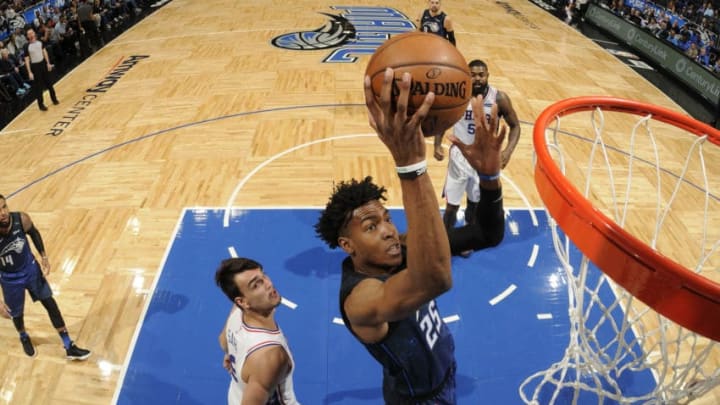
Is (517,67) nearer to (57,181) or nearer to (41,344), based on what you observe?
(57,181)

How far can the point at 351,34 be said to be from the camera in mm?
13344

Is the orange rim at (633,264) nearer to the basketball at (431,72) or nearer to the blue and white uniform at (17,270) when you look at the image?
the basketball at (431,72)

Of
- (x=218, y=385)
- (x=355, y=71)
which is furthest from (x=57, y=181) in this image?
(x=355, y=71)

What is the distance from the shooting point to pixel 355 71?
10812mm

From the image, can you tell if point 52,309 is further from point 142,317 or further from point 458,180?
point 458,180

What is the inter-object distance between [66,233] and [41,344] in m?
1.76

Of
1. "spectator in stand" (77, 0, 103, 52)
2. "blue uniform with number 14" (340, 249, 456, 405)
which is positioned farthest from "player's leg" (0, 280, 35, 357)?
"spectator in stand" (77, 0, 103, 52)

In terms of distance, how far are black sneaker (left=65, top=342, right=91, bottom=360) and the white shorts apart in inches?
147

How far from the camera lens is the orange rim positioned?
1949mm

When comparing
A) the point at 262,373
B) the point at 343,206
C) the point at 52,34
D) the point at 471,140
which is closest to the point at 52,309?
the point at 262,373

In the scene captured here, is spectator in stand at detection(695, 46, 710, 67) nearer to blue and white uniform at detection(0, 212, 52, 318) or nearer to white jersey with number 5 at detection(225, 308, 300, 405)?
white jersey with number 5 at detection(225, 308, 300, 405)

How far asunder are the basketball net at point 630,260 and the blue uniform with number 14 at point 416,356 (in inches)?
32.1

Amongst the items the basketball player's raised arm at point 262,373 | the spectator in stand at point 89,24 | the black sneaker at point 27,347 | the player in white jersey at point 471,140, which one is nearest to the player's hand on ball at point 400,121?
the basketball player's raised arm at point 262,373

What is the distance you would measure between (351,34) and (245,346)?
11.8 m
